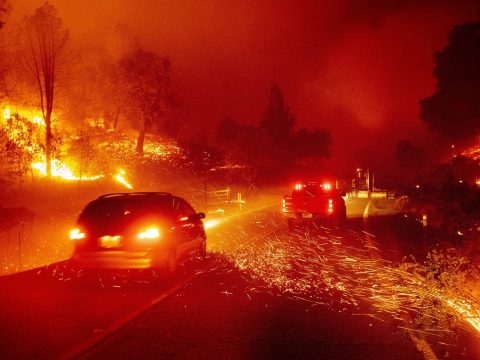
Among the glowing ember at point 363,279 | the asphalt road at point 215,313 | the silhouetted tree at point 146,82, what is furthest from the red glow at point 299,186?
the silhouetted tree at point 146,82

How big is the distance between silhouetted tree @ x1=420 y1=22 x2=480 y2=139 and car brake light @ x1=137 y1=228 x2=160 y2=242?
3182 centimetres

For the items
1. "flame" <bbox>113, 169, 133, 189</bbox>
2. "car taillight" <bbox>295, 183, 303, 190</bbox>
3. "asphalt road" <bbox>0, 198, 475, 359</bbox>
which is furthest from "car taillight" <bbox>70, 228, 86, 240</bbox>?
"flame" <bbox>113, 169, 133, 189</bbox>

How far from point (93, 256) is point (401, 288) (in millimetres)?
5532

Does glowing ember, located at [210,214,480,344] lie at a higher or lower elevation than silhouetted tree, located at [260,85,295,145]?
lower

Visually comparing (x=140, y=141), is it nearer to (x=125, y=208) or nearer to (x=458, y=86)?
(x=458, y=86)

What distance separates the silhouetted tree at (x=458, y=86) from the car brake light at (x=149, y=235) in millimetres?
31821

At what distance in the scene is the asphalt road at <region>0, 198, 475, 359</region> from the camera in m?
6.09

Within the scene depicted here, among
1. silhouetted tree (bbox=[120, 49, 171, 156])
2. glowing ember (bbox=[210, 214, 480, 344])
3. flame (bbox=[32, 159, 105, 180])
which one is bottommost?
glowing ember (bbox=[210, 214, 480, 344])

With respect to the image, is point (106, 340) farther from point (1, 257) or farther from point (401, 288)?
point (1, 257)

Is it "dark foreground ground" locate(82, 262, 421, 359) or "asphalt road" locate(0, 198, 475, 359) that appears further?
"asphalt road" locate(0, 198, 475, 359)

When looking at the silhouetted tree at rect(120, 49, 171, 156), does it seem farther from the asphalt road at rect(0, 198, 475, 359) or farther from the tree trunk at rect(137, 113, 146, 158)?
the asphalt road at rect(0, 198, 475, 359)

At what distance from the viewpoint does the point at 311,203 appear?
21.9 meters

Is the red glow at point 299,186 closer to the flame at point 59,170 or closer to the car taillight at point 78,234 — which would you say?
the car taillight at point 78,234

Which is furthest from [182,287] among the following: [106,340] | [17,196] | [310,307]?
[17,196]
